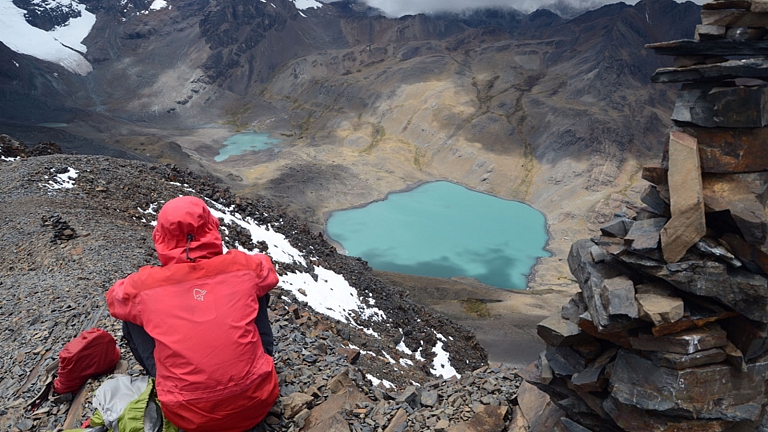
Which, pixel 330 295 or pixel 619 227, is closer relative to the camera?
pixel 619 227

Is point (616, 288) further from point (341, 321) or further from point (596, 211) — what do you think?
point (596, 211)

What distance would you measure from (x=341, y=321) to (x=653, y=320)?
37.1 ft

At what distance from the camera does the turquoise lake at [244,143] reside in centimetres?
9606

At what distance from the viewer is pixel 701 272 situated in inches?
223

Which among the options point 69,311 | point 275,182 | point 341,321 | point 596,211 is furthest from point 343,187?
point 69,311

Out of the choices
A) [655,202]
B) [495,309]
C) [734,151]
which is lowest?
[495,309]

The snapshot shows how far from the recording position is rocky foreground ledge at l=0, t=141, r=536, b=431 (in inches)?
281

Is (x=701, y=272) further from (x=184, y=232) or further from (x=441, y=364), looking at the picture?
(x=441, y=364)

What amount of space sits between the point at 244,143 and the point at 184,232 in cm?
10342

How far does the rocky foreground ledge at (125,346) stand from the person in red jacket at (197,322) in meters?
1.36

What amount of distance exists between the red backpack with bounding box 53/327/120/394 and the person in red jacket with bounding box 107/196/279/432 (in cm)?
166

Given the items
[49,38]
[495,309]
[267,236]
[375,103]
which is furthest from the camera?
[49,38]

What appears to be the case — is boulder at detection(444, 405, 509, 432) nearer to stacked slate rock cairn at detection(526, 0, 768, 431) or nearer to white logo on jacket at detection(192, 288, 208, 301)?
stacked slate rock cairn at detection(526, 0, 768, 431)

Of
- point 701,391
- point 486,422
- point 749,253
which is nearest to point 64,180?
point 486,422
